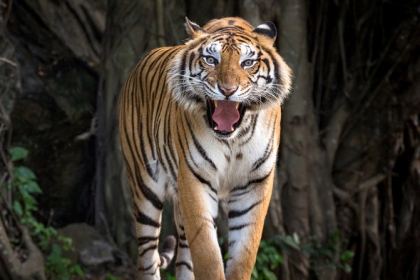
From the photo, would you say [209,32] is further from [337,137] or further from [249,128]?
[337,137]

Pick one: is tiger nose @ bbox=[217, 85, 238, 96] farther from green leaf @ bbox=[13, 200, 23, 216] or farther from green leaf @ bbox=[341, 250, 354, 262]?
green leaf @ bbox=[341, 250, 354, 262]

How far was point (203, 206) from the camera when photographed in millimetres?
4094

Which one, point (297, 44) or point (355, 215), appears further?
point (355, 215)

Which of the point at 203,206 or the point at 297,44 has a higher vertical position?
the point at 297,44

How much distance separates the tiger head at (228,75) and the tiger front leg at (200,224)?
0.32 metres

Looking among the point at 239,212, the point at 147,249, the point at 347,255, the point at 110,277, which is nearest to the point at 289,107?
the point at 347,255

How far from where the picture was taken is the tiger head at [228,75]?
12.4 feet

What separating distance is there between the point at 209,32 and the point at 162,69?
2.16 feet

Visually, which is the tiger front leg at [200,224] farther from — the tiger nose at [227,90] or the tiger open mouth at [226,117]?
the tiger nose at [227,90]

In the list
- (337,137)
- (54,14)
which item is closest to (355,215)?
(337,137)

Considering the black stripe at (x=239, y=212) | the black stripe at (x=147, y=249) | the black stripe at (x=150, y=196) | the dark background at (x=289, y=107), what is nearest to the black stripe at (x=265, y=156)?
the black stripe at (x=239, y=212)

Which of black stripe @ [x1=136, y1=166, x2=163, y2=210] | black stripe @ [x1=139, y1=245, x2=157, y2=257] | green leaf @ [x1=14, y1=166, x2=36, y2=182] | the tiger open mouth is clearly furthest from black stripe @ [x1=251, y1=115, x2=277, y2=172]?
green leaf @ [x1=14, y1=166, x2=36, y2=182]

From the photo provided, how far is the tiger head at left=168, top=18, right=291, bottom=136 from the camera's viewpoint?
377 centimetres

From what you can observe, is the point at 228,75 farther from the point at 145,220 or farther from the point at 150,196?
the point at 145,220
